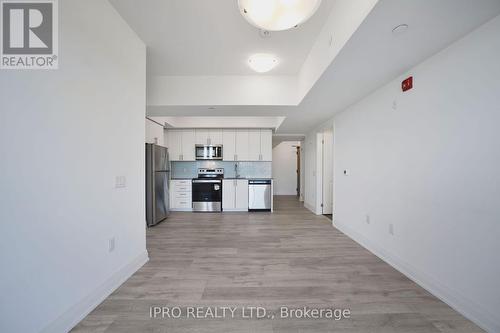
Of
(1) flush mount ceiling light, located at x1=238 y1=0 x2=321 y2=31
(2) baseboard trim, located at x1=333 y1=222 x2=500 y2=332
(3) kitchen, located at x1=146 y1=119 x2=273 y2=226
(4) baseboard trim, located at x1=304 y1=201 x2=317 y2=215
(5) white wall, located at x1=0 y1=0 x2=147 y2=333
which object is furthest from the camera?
(3) kitchen, located at x1=146 y1=119 x2=273 y2=226

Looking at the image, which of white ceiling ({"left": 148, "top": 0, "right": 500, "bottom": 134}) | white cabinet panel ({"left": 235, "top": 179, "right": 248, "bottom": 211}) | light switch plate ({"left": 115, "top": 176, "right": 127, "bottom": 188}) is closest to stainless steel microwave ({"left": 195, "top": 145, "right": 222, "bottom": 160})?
white cabinet panel ({"left": 235, "top": 179, "right": 248, "bottom": 211})

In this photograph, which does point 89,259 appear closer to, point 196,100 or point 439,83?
point 196,100

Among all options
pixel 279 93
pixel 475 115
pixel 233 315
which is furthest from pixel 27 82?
pixel 475 115

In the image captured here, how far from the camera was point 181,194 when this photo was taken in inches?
210

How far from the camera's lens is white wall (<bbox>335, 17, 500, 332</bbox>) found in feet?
4.55

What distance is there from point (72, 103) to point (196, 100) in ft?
6.13

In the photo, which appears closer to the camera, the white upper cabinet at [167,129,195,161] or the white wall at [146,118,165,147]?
the white wall at [146,118,165,147]

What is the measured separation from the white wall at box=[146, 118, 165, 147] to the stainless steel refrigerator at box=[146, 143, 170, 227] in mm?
319

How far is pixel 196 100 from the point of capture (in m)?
3.12

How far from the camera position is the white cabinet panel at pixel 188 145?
217 inches

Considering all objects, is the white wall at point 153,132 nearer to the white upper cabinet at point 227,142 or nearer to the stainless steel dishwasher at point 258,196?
the white upper cabinet at point 227,142

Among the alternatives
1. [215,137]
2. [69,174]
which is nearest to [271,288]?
[69,174]

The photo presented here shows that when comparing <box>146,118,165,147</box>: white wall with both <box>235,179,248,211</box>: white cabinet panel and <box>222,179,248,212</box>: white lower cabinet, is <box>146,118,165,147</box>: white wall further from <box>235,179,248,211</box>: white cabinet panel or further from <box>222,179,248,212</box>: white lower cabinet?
<box>235,179,248,211</box>: white cabinet panel

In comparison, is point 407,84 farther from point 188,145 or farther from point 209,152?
point 188,145
